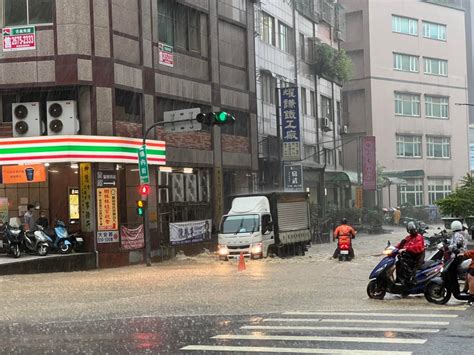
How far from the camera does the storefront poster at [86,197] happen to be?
26594 millimetres

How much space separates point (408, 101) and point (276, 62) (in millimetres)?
35295

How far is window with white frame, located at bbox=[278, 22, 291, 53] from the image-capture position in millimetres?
45812

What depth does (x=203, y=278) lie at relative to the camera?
19.6m

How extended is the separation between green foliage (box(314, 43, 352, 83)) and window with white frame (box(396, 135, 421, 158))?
70.1 ft

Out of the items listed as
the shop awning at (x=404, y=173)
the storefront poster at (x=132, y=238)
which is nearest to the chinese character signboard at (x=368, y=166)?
the shop awning at (x=404, y=173)

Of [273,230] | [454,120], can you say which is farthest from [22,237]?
[454,120]

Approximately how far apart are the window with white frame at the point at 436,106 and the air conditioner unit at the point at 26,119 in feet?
189

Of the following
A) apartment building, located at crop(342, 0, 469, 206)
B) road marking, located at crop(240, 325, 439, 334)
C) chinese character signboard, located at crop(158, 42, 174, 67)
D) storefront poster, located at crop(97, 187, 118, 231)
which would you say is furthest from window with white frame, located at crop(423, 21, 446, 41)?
road marking, located at crop(240, 325, 439, 334)

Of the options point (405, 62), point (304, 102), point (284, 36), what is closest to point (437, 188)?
point (405, 62)

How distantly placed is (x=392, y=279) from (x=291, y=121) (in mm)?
26305

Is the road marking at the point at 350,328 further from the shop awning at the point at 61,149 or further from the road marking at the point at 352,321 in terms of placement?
the shop awning at the point at 61,149

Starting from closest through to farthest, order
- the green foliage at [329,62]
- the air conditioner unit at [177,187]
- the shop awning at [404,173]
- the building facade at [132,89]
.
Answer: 1. the building facade at [132,89]
2. the air conditioner unit at [177,187]
3. the green foliage at [329,62]
4. the shop awning at [404,173]

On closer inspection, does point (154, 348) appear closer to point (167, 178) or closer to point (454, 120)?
point (167, 178)

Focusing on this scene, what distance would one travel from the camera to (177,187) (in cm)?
3262
